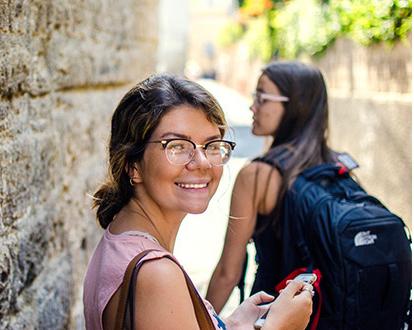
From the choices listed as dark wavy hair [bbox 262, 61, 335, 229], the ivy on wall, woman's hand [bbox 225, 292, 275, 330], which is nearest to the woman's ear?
woman's hand [bbox 225, 292, 275, 330]

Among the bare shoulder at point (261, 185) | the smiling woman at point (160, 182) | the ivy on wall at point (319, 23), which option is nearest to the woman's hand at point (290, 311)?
the smiling woman at point (160, 182)

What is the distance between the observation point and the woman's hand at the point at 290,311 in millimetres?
1786

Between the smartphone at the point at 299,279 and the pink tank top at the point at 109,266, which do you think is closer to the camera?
the pink tank top at the point at 109,266

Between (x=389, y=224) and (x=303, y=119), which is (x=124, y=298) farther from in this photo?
(x=303, y=119)

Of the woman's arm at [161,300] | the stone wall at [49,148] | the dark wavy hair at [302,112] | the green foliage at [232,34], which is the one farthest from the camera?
the green foliage at [232,34]

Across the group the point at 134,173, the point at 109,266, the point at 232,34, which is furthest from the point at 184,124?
the point at 232,34

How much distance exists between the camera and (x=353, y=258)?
2381 millimetres

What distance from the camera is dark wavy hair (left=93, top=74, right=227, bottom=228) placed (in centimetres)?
180

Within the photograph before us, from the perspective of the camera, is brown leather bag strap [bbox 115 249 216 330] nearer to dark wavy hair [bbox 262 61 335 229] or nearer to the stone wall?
the stone wall

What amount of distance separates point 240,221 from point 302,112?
551mm

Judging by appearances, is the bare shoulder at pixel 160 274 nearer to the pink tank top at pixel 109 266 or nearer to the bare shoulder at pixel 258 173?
the pink tank top at pixel 109 266

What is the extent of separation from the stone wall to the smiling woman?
52 cm

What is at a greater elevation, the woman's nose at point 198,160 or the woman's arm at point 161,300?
the woman's nose at point 198,160

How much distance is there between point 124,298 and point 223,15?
60.6m
